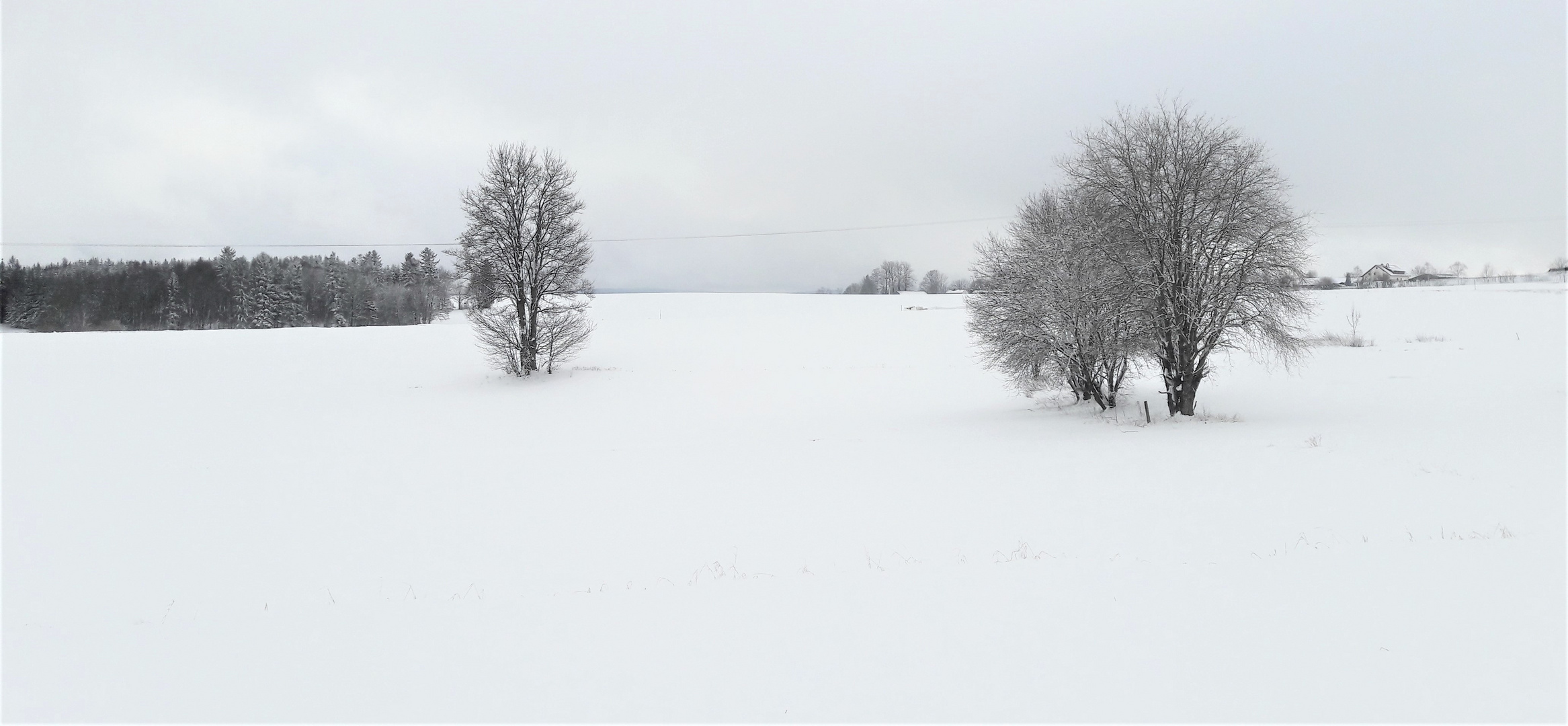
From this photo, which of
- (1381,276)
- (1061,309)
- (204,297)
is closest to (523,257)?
(1061,309)

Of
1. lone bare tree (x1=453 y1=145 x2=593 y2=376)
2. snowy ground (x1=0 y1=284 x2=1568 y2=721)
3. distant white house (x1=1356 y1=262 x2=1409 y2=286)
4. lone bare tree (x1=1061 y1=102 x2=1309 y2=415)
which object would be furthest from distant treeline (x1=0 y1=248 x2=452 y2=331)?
distant white house (x1=1356 y1=262 x2=1409 y2=286)

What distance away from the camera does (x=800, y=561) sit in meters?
8.71

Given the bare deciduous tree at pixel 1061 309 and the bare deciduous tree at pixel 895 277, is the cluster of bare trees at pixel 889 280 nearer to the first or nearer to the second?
the bare deciduous tree at pixel 895 277

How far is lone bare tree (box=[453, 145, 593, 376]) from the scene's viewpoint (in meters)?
32.8

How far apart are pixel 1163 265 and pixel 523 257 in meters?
28.6

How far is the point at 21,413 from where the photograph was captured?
24156mm

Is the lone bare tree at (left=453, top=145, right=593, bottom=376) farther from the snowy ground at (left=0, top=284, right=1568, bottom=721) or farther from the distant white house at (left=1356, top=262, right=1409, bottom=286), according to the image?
the distant white house at (left=1356, top=262, right=1409, bottom=286)

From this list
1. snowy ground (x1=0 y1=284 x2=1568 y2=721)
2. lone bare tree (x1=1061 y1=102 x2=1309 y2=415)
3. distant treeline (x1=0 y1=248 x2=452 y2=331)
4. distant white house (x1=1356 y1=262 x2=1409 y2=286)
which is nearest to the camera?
snowy ground (x1=0 y1=284 x2=1568 y2=721)

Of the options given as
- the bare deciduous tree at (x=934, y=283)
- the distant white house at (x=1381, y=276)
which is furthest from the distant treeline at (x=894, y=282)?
the distant white house at (x=1381, y=276)

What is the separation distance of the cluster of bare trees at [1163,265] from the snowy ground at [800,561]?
244cm

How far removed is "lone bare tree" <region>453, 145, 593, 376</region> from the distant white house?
14111 cm

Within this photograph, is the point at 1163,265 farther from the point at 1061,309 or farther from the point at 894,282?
the point at 894,282

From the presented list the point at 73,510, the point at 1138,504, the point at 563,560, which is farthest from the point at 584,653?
the point at 73,510

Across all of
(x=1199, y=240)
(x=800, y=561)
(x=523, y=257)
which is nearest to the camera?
(x=800, y=561)
